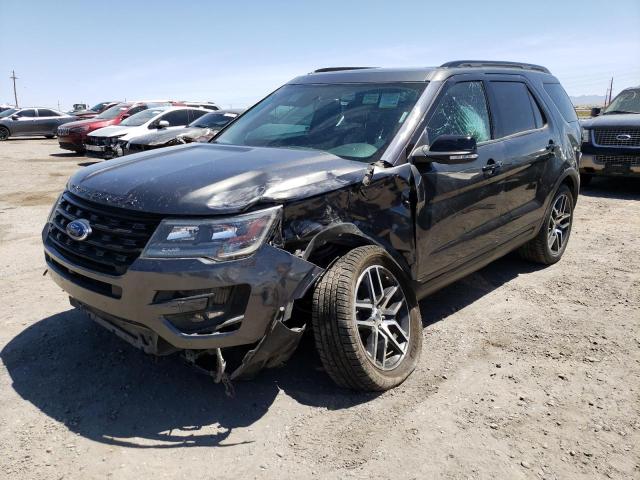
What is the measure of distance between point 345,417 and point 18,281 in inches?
136

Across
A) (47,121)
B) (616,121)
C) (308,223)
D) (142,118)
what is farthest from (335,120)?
(47,121)

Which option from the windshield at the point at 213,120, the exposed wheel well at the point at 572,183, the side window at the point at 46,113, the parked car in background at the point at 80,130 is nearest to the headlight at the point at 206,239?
the exposed wheel well at the point at 572,183

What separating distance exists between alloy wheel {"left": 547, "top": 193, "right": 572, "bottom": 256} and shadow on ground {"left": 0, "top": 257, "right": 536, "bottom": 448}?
2989mm

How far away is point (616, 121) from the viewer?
9.57 metres

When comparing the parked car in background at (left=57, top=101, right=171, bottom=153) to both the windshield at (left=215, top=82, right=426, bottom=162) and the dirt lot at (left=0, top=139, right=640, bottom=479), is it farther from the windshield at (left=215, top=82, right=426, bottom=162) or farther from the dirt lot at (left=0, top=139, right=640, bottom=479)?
the windshield at (left=215, top=82, right=426, bottom=162)

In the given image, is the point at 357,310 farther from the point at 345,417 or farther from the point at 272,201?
the point at 272,201

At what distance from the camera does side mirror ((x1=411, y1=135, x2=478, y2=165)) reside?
10.6ft

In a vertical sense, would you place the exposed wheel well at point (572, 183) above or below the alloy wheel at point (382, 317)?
above

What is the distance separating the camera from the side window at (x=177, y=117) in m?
15.2

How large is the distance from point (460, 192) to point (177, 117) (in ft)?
42.2

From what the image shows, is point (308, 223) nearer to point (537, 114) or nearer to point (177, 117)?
point (537, 114)

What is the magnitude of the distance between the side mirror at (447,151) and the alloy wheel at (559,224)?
7.76 ft

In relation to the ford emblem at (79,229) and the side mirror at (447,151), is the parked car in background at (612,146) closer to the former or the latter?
the side mirror at (447,151)

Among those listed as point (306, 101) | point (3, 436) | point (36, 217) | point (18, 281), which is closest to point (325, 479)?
point (3, 436)
